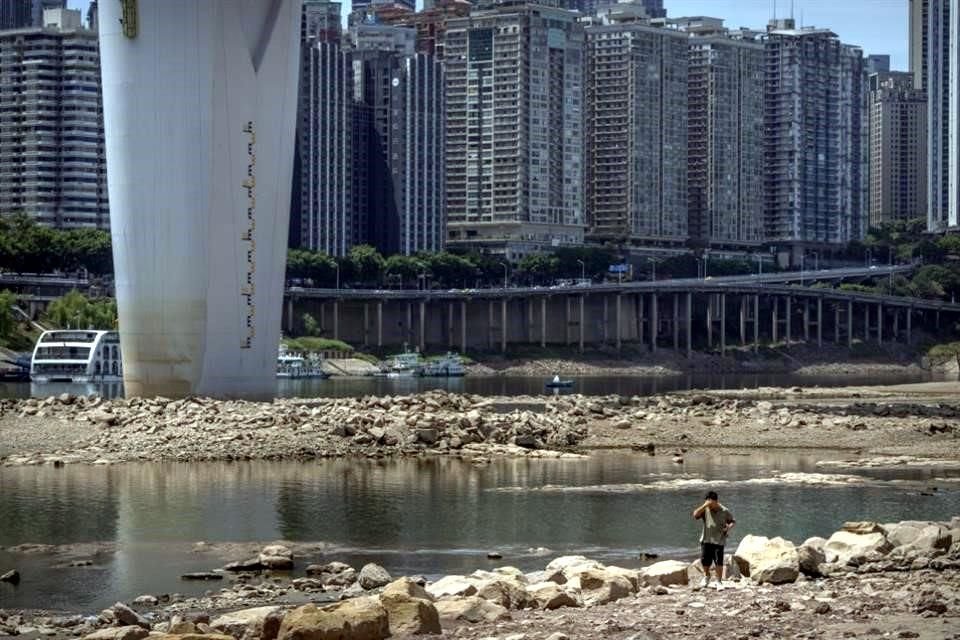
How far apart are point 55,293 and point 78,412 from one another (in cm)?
8872

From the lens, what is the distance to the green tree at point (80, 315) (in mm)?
128500

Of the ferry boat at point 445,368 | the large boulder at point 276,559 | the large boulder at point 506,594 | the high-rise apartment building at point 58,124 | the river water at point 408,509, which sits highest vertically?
the high-rise apartment building at point 58,124

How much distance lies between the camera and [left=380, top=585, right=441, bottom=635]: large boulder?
24.5 metres

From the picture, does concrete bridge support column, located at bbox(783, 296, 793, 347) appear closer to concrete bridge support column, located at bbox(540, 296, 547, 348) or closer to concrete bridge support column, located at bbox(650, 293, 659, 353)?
concrete bridge support column, located at bbox(650, 293, 659, 353)

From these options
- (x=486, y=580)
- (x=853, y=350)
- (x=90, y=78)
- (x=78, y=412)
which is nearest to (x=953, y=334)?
(x=853, y=350)

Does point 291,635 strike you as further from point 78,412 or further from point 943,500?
point 78,412

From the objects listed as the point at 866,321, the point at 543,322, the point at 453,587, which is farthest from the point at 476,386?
the point at 453,587

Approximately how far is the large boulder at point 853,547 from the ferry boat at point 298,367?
101m

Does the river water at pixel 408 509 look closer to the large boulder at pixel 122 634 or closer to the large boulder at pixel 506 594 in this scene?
the large boulder at pixel 122 634

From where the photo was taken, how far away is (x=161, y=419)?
2261 inches

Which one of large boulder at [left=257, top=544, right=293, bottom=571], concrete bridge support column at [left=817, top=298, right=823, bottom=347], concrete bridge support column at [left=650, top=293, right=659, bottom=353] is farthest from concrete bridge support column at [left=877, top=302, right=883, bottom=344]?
large boulder at [left=257, top=544, right=293, bottom=571]

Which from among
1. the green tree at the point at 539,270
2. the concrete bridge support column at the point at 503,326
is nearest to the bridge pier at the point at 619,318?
the concrete bridge support column at the point at 503,326

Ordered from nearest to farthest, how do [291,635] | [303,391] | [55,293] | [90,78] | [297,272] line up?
[291,635]
[303,391]
[55,293]
[297,272]
[90,78]

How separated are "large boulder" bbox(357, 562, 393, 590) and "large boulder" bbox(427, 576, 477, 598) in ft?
4.19
